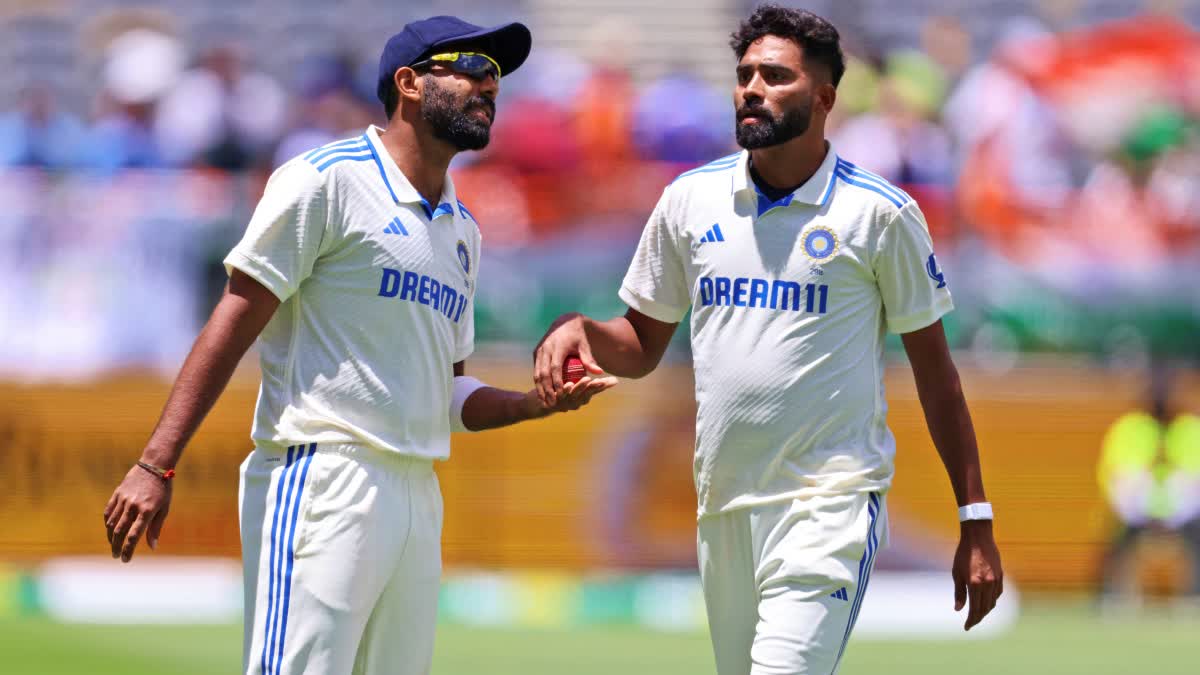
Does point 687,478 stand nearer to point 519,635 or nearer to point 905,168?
point 519,635

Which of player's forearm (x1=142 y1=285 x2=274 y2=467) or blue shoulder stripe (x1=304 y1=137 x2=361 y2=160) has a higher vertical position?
blue shoulder stripe (x1=304 y1=137 x2=361 y2=160)

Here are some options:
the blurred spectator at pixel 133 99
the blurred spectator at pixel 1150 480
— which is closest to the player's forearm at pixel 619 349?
the blurred spectator at pixel 1150 480

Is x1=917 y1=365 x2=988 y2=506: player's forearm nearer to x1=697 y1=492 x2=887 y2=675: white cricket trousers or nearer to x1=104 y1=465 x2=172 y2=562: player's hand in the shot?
x1=697 y1=492 x2=887 y2=675: white cricket trousers

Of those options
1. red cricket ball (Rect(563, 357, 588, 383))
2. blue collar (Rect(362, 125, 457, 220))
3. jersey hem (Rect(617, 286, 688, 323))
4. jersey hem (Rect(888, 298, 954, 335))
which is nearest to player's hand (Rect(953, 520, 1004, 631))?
jersey hem (Rect(888, 298, 954, 335))

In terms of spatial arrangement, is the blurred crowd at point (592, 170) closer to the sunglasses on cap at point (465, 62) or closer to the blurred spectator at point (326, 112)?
the blurred spectator at point (326, 112)

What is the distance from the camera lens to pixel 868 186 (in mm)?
5035

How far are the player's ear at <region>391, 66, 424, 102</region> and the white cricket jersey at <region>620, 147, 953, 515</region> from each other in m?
0.92

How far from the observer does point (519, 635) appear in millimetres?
11328

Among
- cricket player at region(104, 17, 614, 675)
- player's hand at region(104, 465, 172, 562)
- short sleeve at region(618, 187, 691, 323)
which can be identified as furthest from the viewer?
short sleeve at region(618, 187, 691, 323)

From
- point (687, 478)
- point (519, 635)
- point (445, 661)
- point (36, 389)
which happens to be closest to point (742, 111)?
point (445, 661)

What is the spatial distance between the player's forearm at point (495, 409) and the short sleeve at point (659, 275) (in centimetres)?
48

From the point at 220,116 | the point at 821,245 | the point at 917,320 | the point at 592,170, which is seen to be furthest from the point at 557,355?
the point at 220,116

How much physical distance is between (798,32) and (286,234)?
1.57 m

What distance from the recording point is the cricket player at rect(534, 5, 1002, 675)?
192 inches
